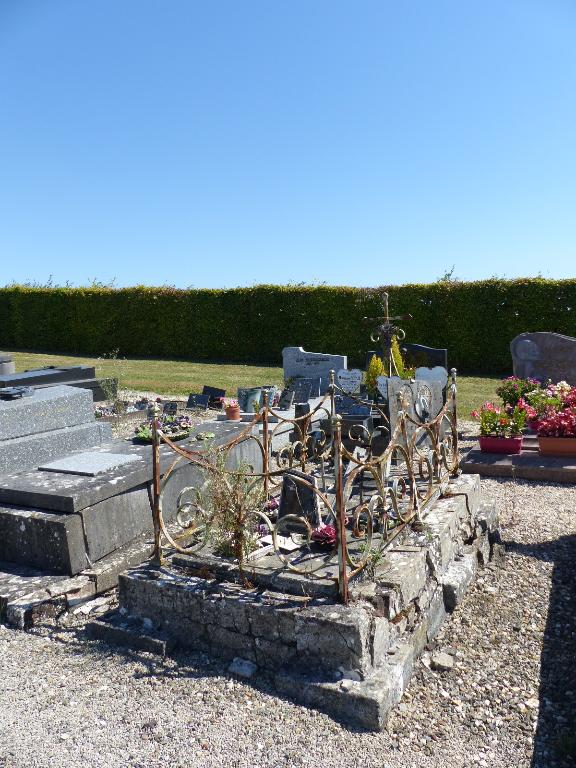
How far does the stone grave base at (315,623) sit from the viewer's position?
3408 millimetres

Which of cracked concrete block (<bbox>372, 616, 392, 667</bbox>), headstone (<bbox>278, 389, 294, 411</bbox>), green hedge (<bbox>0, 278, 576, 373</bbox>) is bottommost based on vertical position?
cracked concrete block (<bbox>372, 616, 392, 667</bbox>)

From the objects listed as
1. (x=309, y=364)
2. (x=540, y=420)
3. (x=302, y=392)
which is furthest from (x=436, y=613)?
(x=309, y=364)

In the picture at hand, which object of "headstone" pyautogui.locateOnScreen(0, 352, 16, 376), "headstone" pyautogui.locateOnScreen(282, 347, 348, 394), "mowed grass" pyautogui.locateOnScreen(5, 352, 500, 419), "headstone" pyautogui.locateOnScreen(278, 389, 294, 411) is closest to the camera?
"headstone" pyautogui.locateOnScreen(278, 389, 294, 411)

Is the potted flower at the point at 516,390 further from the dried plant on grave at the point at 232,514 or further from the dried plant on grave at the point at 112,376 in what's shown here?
the dried plant on grave at the point at 232,514

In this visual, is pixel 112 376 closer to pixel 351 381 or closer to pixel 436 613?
pixel 351 381

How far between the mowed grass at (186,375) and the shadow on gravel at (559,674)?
23.4 ft

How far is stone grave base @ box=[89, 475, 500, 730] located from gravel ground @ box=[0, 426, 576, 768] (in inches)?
4.0

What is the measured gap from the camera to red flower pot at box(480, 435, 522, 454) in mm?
8562

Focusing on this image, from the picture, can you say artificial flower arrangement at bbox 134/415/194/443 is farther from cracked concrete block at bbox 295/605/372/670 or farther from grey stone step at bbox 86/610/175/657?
cracked concrete block at bbox 295/605/372/670

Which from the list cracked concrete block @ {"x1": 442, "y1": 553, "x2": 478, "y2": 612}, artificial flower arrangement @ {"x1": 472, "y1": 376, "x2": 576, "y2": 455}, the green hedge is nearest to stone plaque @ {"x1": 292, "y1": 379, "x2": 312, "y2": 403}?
artificial flower arrangement @ {"x1": 472, "y1": 376, "x2": 576, "y2": 455}

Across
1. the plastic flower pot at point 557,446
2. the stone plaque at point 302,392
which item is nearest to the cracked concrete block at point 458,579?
the plastic flower pot at point 557,446

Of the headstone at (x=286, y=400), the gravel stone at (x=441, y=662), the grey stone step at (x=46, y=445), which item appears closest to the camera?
the gravel stone at (x=441, y=662)

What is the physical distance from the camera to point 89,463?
5836 mm

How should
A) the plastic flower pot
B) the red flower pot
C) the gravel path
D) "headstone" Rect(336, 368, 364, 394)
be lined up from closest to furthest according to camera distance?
1. the gravel path
2. the plastic flower pot
3. the red flower pot
4. "headstone" Rect(336, 368, 364, 394)
